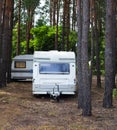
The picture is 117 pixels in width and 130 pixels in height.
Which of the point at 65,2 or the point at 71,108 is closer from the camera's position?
the point at 71,108

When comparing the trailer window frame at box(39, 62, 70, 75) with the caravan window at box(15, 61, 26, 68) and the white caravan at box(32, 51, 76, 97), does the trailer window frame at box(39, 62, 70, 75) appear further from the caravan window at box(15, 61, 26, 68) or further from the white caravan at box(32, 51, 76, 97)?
the caravan window at box(15, 61, 26, 68)

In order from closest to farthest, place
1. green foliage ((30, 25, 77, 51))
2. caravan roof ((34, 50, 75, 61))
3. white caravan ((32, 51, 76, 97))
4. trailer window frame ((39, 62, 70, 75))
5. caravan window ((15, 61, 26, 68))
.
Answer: white caravan ((32, 51, 76, 97))
trailer window frame ((39, 62, 70, 75))
caravan roof ((34, 50, 75, 61))
caravan window ((15, 61, 26, 68))
green foliage ((30, 25, 77, 51))

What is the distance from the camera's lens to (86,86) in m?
13.6

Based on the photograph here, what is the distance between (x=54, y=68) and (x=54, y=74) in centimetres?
35

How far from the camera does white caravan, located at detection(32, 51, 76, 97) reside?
19.7 metres

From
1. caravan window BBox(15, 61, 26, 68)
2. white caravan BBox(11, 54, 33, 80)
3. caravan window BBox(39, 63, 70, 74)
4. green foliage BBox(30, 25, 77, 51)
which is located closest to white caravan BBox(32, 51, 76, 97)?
caravan window BBox(39, 63, 70, 74)

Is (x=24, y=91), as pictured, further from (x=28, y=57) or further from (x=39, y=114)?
(x=39, y=114)

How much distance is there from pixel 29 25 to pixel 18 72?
15711 mm

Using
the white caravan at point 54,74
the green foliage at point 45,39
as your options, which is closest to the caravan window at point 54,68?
the white caravan at point 54,74

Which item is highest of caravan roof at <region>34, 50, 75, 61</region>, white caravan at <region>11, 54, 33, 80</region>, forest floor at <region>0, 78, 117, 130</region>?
caravan roof at <region>34, 50, 75, 61</region>

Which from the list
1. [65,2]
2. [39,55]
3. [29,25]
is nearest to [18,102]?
[39,55]

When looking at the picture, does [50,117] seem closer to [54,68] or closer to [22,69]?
[54,68]

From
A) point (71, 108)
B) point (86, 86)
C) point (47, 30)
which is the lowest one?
point (71, 108)

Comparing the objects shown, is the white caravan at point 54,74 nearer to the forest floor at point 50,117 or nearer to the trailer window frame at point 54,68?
the trailer window frame at point 54,68
